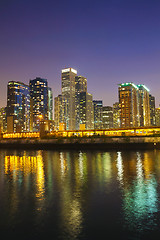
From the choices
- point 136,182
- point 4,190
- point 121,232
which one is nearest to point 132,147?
point 136,182

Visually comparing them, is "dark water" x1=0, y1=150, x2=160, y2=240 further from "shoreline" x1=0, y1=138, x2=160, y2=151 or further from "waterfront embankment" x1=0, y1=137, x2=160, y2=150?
"waterfront embankment" x1=0, y1=137, x2=160, y2=150

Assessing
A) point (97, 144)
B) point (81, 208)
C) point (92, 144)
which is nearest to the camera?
point (81, 208)

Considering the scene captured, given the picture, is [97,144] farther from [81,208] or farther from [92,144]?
[81,208]

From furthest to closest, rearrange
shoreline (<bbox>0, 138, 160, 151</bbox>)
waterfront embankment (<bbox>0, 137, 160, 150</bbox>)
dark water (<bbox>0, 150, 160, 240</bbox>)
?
1. waterfront embankment (<bbox>0, 137, 160, 150</bbox>)
2. shoreline (<bbox>0, 138, 160, 151</bbox>)
3. dark water (<bbox>0, 150, 160, 240</bbox>)

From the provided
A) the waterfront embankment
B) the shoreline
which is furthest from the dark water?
the waterfront embankment

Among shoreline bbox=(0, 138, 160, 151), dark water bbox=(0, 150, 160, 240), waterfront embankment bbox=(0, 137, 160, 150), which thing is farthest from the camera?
waterfront embankment bbox=(0, 137, 160, 150)

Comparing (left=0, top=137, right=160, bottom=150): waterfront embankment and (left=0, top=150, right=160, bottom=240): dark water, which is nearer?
(left=0, top=150, right=160, bottom=240): dark water

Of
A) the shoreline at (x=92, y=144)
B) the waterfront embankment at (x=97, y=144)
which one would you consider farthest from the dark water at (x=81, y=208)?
the waterfront embankment at (x=97, y=144)

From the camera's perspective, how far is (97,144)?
2970 inches

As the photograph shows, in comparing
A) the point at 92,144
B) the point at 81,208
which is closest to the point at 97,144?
the point at 92,144

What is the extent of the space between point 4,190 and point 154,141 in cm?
5927

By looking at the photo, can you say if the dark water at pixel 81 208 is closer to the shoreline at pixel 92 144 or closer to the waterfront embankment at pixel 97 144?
the shoreline at pixel 92 144

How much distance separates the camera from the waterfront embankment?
69.2 meters

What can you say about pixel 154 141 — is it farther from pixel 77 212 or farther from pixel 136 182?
pixel 77 212
